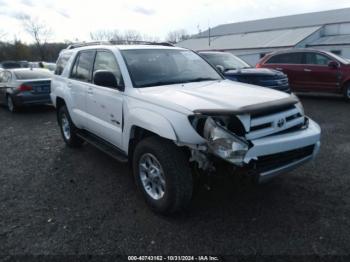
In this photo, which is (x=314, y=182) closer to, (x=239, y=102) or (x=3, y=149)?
(x=239, y=102)

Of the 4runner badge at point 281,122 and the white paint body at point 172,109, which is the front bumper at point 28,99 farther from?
the 4runner badge at point 281,122

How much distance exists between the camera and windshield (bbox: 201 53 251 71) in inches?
358

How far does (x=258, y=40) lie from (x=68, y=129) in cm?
3109

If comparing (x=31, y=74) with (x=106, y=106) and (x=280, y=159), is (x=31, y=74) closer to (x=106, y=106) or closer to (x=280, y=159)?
(x=106, y=106)

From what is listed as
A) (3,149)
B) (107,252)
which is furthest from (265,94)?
(3,149)

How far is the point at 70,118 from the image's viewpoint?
529 cm

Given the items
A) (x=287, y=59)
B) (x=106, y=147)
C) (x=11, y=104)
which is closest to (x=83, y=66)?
(x=106, y=147)

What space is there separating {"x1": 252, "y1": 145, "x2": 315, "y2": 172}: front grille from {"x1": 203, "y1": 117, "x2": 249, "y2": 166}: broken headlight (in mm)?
200

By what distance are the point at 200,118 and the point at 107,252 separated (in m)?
1.48

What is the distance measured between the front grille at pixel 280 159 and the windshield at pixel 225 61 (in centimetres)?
608

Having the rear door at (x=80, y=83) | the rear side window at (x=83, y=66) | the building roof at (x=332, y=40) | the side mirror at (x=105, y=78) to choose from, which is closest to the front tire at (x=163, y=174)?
the side mirror at (x=105, y=78)

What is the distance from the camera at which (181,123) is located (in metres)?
2.77

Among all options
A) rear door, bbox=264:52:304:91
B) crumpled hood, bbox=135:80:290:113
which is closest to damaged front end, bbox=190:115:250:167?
crumpled hood, bbox=135:80:290:113

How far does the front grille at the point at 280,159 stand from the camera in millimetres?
2779
